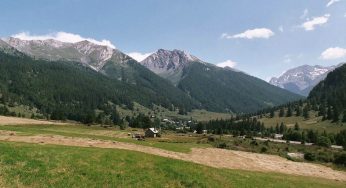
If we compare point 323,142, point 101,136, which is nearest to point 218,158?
point 101,136

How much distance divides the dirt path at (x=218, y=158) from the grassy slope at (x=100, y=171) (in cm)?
1270

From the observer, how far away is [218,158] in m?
62.2

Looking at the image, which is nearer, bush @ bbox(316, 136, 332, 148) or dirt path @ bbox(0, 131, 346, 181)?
dirt path @ bbox(0, 131, 346, 181)

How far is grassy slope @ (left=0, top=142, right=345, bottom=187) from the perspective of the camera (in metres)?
34.5

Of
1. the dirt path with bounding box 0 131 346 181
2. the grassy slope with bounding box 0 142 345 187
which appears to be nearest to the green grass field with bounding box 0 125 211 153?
the dirt path with bounding box 0 131 346 181

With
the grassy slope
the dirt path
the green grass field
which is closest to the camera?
the grassy slope

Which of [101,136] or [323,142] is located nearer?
[101,136]

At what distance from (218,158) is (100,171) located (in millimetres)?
29094

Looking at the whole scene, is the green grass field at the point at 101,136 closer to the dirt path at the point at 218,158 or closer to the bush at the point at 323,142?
the dirt path at the point at 218,158

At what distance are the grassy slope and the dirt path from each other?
1270 centimetres

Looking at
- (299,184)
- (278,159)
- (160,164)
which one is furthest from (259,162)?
(160,164)

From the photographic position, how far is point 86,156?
4084 centimetres

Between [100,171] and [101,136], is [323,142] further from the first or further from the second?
[100,171]

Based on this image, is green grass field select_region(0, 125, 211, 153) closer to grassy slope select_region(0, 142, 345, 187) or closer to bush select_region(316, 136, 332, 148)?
grassy slope select_region(0, 142, 345, 187)
